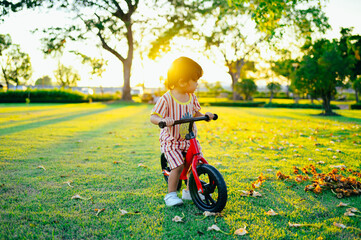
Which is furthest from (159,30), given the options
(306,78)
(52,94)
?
(306,78)

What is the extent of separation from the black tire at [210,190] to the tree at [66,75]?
238 ft

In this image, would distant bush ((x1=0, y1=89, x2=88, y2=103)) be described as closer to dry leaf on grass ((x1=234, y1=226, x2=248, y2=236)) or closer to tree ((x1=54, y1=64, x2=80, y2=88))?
dry leaf on grass ((x1=234, y1=226, x2=248, y2=236))

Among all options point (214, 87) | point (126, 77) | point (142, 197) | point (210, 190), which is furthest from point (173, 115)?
point (214, 87)

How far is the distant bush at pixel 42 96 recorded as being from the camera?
2831 centimetres

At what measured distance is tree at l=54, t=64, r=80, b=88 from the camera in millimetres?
69250

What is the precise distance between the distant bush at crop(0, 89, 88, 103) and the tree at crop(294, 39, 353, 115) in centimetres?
2444

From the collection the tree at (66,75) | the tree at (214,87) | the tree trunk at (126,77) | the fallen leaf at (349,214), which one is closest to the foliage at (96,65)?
the tree trunk at (126,77)

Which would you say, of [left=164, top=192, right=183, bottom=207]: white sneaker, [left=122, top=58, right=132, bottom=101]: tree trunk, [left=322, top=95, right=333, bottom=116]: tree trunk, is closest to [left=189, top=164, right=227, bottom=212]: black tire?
[left=164, top=192, right=183, bottom=207]: white sneaker

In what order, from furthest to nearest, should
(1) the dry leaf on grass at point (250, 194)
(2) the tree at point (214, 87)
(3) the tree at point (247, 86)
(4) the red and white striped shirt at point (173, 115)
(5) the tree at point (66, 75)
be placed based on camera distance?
(5) the tree at point (66, 75), (2) the tree at point (214, 87), (3) the tree at point (247, 86), (1) the dry leaf on grass at point (250, 194), (4) the red and white striped shirt at point (173, 115)

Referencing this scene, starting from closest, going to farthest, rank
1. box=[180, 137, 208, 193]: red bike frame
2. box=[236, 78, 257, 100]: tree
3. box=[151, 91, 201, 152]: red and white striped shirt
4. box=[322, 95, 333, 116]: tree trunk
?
box=[180, 137, 208, 193]: red bike frame < box=[151, 91, 201, 152]: red and white striped shirt < box=[322, 95, 333, 116]: tree trunk < box=[236, 78, 257, 100]: tree

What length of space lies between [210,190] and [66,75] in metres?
75.2

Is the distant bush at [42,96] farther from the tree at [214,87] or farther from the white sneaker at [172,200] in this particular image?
the white sneaker at [172,200]

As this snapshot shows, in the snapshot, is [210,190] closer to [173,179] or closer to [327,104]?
[173,179]

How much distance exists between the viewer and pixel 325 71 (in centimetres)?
1468
